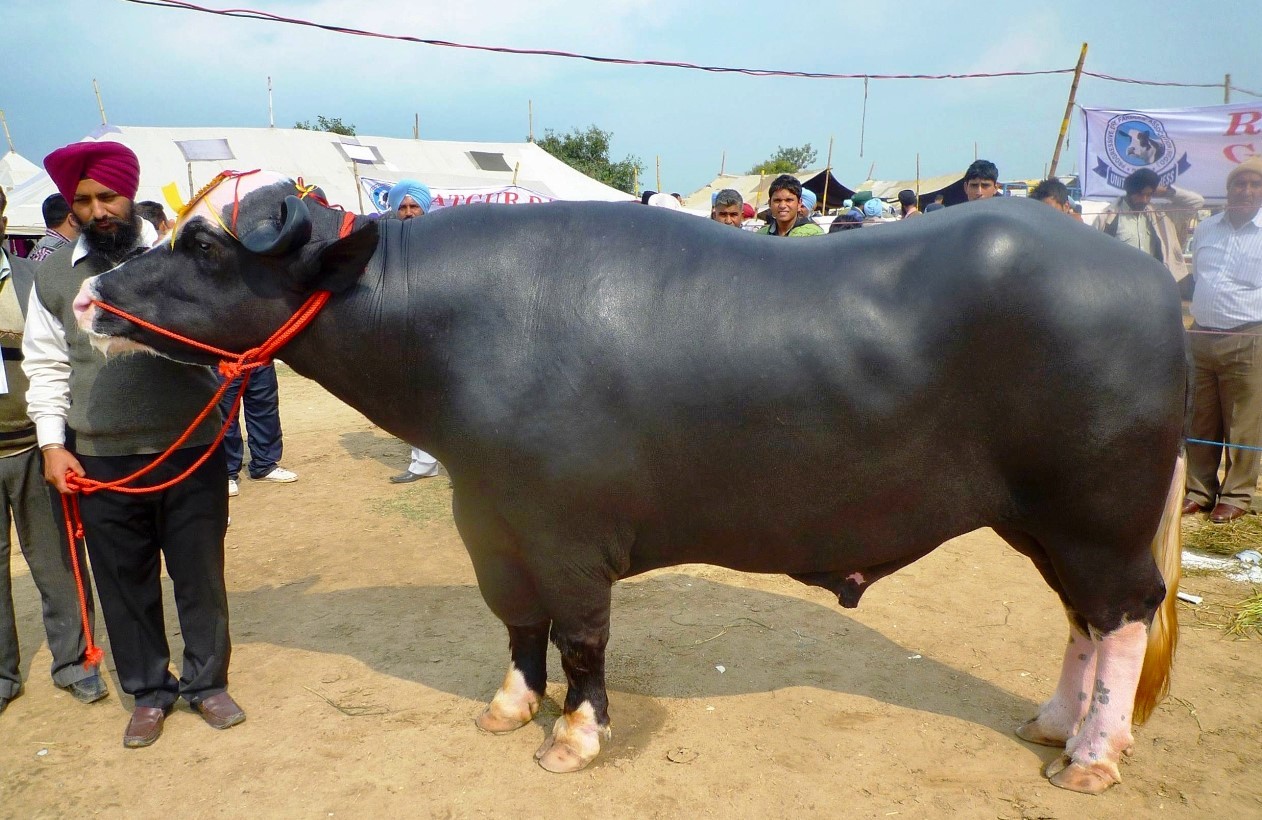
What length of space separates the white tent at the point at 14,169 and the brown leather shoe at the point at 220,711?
1894cm

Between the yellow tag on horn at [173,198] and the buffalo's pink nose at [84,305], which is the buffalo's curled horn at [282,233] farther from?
the buffalo's pink nose at [84,305]

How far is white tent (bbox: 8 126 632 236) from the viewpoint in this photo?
1519 centimetres

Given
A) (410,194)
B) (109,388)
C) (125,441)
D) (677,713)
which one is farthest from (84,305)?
(410,194)

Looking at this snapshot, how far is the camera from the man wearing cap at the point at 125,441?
3354mm

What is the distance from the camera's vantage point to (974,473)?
9.25ft

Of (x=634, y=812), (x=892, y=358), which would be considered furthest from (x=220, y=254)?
(x=634, y=812)

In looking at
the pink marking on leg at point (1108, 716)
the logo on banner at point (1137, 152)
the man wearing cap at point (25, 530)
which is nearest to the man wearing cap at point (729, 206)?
the logo on banner at point (1137, 152)

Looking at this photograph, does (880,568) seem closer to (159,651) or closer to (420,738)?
(420,738)

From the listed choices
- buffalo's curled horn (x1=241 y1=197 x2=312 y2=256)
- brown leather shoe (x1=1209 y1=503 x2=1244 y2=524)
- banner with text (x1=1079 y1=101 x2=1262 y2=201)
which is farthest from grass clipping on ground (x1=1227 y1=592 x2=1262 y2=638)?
buffalo's curled horn (x1=241 y1=197 x2=312 y2=256)

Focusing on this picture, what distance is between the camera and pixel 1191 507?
622cm

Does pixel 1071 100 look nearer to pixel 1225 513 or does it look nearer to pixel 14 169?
pixel 1225 513

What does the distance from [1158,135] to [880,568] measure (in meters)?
6.23

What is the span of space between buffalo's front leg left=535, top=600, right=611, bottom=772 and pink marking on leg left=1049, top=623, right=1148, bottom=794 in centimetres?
174

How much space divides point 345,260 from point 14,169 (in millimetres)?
20608
